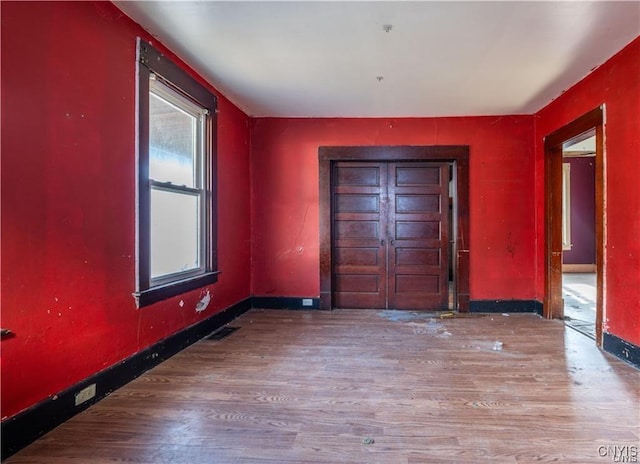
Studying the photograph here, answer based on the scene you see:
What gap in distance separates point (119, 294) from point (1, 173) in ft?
3.33

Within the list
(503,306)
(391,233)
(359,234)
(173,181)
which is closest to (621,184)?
(503,306)

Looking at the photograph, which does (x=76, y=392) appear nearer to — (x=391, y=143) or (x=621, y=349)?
(x=621, y=349)

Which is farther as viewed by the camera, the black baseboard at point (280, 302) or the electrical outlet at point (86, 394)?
the black baseboard at point (280, 302)

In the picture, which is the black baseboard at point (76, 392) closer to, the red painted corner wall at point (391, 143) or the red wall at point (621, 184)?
the red painted corner wall at point (391, 143)

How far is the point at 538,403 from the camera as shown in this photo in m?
2.11

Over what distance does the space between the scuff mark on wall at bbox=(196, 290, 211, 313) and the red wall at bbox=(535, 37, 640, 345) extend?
12.0ft

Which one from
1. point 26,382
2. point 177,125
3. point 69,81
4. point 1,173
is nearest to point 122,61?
point 69,81

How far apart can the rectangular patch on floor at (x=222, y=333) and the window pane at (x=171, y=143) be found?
4.90 ft

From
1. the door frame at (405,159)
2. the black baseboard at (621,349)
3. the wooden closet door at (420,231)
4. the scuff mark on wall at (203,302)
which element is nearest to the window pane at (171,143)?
the scuff mark on wall at (203,302)

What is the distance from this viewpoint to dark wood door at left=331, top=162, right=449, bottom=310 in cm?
464

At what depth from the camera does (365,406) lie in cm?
209

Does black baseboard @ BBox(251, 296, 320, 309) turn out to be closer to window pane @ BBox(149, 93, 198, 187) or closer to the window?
the window

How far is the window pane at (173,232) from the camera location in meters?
2.82

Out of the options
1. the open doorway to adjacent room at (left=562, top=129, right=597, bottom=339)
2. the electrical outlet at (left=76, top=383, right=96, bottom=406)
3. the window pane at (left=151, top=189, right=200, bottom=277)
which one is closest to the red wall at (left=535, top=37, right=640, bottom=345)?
the window pane at (left=151, top=189, right=200, bottom=277)
